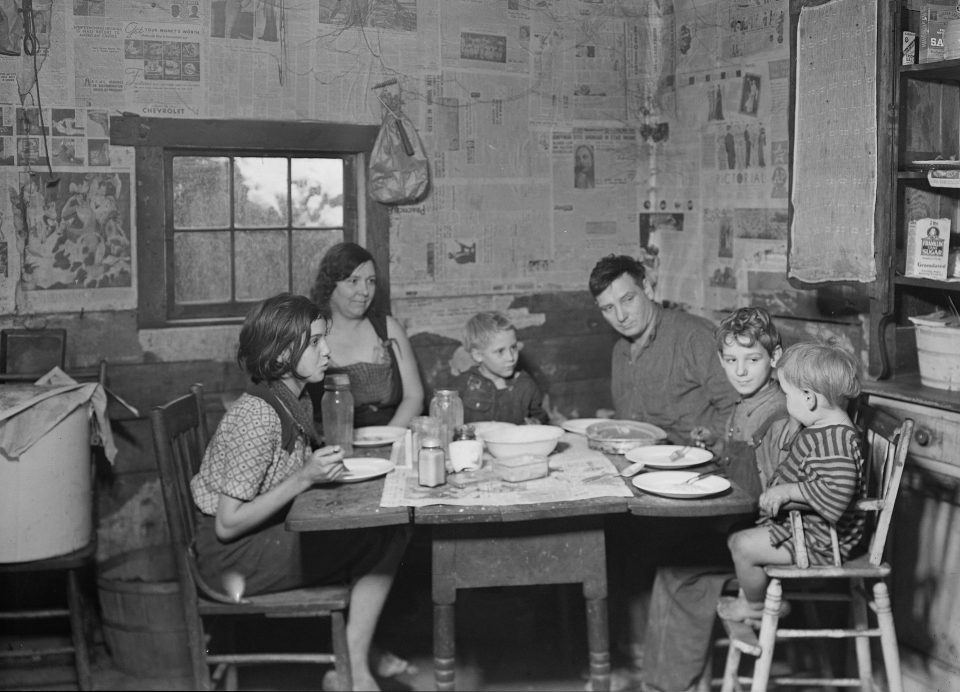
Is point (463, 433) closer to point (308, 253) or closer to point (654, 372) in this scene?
point (654, 372)

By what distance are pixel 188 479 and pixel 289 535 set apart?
39cm

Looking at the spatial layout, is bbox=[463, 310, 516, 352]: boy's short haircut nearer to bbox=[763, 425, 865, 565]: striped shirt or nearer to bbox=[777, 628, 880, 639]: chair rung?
bbox=[763, 425, 865, 565]: striped shirt

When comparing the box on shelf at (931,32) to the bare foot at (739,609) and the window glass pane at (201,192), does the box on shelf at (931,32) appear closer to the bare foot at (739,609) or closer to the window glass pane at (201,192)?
the bare foot at (739,609)

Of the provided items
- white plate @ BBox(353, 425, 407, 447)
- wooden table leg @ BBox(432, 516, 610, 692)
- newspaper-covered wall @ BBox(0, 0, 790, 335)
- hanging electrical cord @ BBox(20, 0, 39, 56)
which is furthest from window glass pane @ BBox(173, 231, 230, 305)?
wooden table leg @ BBox(432, 516, 610, 692)

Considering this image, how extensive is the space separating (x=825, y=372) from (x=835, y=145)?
1.00 metres

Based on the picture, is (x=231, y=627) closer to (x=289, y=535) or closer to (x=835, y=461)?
(x=289, y=535)

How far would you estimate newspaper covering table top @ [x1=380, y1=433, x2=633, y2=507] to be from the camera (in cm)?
292

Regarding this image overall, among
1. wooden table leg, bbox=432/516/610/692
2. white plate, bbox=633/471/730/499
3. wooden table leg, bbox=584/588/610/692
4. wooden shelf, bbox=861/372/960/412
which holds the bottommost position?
wooden table leg, bbox=584/588/610/692

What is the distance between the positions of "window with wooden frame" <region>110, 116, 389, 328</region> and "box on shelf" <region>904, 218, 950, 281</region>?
6.77 feet

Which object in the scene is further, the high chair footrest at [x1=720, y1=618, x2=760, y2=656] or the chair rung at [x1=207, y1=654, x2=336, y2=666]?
the chair rung at [x1=207, y1=654, x2=336, y2=666]

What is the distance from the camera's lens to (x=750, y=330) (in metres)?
3.33

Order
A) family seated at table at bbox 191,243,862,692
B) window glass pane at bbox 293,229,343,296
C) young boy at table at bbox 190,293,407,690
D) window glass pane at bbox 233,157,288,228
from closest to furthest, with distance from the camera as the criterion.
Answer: family seated at table at bbox 191,243,862,692 → young boy at table at bbox 190,293,407,690 → window glass pane at bbox 233,157,288,228 → window glass pane at bbox 293,229,343,296

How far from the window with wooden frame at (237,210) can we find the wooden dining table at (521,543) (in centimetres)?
157

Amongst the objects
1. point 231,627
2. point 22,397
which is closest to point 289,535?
point 231,627
